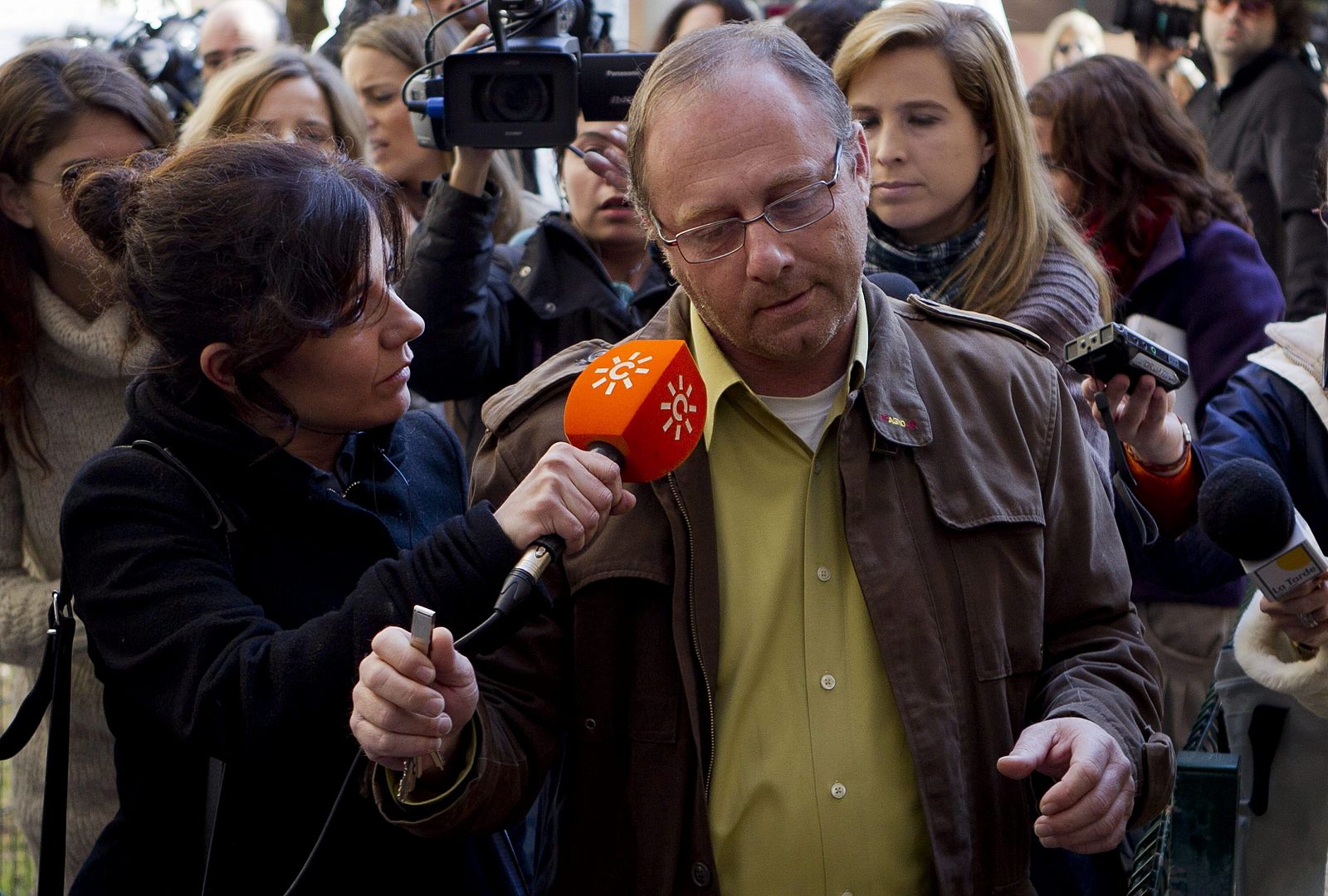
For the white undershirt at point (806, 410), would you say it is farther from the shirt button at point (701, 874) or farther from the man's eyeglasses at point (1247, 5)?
the man's eyeglasses at point (1247, 5)

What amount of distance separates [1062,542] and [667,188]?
2.55 ft

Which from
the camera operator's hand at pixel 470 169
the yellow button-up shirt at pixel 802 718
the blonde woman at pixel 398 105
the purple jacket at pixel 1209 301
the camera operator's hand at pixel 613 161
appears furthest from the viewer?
the blonde woman at pixel 398 105

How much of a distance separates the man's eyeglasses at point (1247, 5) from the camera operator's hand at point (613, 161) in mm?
3085

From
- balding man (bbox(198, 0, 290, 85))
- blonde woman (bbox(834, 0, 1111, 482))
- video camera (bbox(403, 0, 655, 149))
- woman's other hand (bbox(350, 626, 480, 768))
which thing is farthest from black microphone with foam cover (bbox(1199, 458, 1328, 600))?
balding man (bbox(198, 0, 290, 85))

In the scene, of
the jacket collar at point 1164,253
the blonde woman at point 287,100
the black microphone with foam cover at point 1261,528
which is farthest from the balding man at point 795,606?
the blonde woman at point 287,100

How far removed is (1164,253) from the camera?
3.81 metres

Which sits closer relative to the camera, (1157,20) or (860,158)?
(860,158)

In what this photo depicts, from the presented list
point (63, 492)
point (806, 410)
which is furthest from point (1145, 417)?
point (63, 492)

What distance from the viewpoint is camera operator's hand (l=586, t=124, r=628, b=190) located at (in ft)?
11.6

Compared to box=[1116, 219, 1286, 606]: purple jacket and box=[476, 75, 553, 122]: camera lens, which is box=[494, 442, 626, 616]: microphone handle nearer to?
box=[476, 75, 553, 122]: camera lens

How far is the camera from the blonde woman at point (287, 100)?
12.9 ft

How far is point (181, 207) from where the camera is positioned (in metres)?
2.20

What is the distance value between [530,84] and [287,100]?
106 cm

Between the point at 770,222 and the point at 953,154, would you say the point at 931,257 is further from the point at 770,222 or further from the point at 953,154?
the point at 770,222
